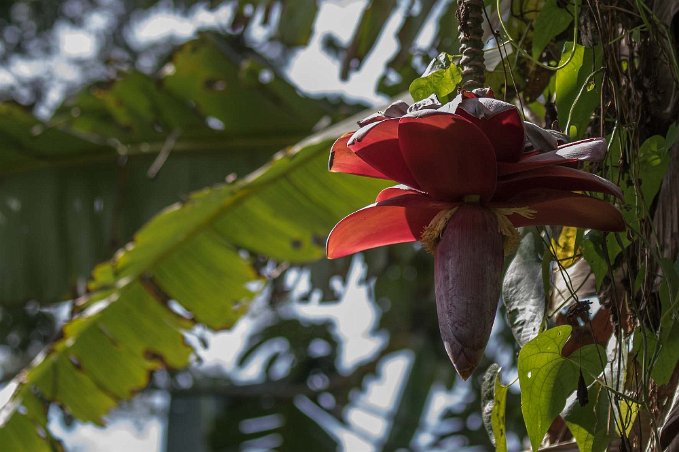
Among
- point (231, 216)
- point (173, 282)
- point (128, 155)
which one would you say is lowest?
point (128, 155)

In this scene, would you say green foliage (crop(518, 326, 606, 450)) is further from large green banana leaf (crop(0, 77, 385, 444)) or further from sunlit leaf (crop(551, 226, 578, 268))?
large green banana leaf (crop(0, 77, 385, 444))

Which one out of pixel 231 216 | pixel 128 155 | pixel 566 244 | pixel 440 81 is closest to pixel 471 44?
pixel 440 81

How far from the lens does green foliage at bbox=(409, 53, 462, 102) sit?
84 centimetres

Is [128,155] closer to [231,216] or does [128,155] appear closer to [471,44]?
[231,216]

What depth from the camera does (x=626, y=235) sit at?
0.90 metres

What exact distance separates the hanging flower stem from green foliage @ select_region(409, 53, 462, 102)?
12 millimetres

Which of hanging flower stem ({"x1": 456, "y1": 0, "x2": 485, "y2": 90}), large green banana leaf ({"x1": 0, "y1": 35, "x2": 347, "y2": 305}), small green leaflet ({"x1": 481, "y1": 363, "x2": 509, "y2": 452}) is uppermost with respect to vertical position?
hanging flower stem ({"x1": 456, "y1": 0, "x2": 485, "y2": 90})

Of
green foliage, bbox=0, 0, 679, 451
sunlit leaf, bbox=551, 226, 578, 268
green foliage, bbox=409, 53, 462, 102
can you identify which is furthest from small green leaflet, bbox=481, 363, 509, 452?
green foliage, bbox=409, 53, 462, 102

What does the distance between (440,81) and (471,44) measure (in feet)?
0.14

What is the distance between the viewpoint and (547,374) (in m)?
0.83

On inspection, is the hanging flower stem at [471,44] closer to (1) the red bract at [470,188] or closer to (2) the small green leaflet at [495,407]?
(1) the red bract at [470,188]

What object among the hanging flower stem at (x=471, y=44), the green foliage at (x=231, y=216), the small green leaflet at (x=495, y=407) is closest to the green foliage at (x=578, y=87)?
the green foliage at (x=231, y=216)

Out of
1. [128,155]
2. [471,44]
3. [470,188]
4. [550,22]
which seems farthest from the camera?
[128,155]

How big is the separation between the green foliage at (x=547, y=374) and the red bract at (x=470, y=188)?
4.7 inches
